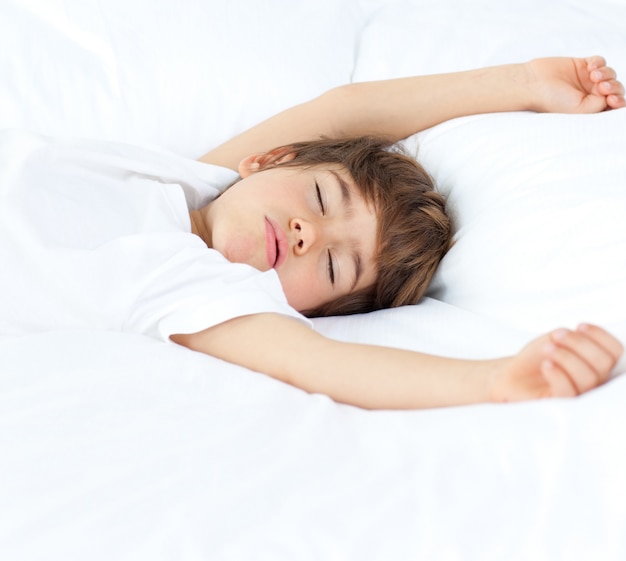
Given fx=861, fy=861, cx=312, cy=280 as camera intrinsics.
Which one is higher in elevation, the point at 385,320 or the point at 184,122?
the point at 184,122

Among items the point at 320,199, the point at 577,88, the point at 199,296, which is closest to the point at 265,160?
the point at 320,199

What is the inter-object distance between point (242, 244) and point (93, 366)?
36 centimetres

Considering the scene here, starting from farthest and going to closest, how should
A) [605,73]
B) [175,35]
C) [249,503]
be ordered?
[175,35] < [605,73] < [249,503]

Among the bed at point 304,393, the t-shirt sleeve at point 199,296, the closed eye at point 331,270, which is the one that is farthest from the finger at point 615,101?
the t-shirt sleeve at point 199,296

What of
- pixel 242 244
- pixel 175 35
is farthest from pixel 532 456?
pixel 175 35

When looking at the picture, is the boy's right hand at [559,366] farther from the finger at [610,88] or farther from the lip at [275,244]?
the finger at [610,88]

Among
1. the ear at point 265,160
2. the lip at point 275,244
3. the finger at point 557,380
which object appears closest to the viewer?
the finger at point 557,380

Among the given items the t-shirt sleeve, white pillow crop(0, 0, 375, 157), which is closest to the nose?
the t-shirt sleeve

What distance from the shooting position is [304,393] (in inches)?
38.4

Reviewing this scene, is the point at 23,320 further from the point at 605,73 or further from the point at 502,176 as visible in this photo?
the point at 605,73

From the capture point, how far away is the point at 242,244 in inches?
50.8

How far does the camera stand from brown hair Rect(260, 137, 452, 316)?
4.49ft

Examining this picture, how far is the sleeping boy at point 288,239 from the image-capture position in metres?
0.97

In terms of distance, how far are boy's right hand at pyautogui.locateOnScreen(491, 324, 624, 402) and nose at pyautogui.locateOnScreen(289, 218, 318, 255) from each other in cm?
45
